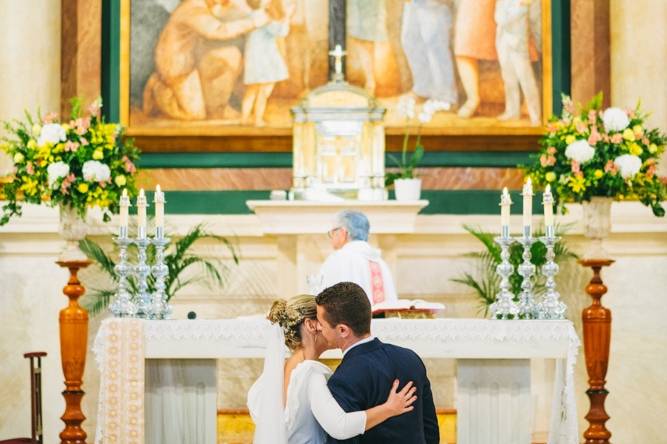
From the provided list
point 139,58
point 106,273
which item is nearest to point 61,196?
point 106,273

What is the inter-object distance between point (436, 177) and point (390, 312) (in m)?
3.56

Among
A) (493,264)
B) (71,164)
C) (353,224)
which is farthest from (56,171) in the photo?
(493,264)

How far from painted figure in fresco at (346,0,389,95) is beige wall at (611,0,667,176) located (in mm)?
2070

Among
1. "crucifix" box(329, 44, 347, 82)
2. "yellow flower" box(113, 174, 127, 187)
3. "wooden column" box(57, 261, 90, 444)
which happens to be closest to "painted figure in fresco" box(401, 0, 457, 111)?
"crucifix" box(329, 44, 347, 82)

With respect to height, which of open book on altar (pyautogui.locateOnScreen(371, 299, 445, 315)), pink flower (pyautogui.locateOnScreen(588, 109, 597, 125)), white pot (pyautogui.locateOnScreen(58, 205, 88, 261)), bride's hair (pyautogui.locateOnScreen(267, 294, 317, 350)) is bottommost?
open book on altar (pyautogui.locateOnScreen(371, 299, 445, 315))

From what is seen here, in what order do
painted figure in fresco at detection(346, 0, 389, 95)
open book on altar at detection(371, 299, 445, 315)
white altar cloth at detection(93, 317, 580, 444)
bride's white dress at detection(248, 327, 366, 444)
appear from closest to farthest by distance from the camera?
bride's white dress at detection(248, 327, 366, 444) < white altar cloth at detection(93, 317, 580, 444) < open book on altar at detection(371, 299, 445, 315) < painted figure in fresco at detection(346, 0, 389, 95)

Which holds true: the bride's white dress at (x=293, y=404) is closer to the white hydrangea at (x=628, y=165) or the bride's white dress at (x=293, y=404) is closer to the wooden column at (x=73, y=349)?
the wooden column at (x=73, y=349)

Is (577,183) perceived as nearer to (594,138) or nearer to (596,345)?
(594,138)

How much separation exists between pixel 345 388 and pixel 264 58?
6435 mm

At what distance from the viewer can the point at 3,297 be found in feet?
A: 33.9

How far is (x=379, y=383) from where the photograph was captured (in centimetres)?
492

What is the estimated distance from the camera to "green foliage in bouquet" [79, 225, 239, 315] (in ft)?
32.2

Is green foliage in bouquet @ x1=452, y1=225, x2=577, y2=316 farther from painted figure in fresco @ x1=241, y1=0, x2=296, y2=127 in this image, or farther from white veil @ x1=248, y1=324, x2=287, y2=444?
white veil @ x1=248, y1=324, x2=287, y2=444

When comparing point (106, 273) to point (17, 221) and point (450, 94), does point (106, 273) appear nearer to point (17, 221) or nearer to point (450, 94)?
point (17, 221)
